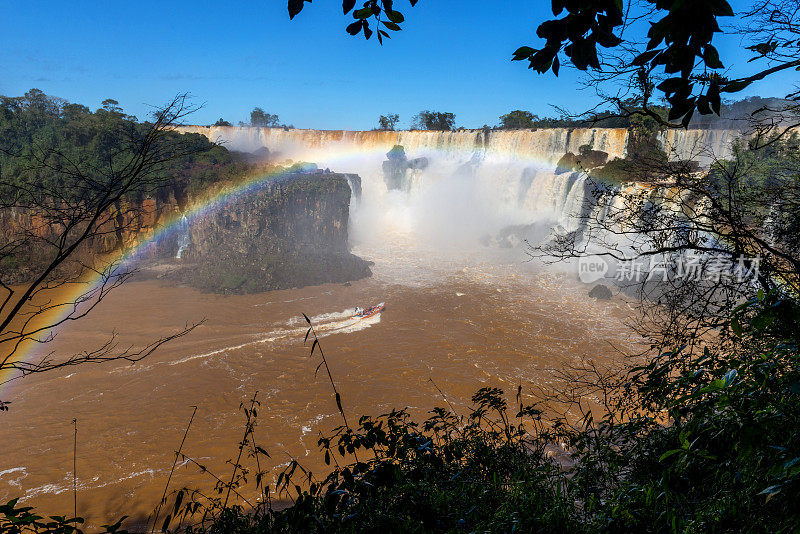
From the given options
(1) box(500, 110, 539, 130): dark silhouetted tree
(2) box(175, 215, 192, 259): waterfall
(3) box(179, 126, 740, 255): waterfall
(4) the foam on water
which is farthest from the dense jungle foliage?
(1) box(500, 110, 539, 130): dark silhouetted tree

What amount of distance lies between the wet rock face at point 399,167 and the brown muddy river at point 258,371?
723 inches

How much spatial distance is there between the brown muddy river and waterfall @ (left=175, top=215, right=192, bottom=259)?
573 cm

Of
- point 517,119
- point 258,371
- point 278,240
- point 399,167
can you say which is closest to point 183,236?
Result: point 278,240

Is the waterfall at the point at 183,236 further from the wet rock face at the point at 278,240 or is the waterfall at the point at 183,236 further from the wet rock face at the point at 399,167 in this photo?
the wet rock face at the point at 399,167

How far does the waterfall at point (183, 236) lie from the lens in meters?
26.9

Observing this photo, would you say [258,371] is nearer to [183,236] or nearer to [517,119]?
[183,236]

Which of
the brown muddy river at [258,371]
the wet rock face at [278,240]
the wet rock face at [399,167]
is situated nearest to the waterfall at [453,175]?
the wet rock face at [399,167]

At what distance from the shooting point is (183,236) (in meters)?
27.8

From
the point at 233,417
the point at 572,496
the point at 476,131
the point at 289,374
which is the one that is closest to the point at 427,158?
the point at 476,131

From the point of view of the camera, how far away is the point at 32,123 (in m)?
34.0

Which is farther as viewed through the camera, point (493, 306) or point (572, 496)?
point (493, 306)

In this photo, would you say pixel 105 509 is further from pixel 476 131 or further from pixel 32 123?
pixel 32 123

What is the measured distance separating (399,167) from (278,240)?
17.3 m

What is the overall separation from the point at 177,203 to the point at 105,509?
79.0 ft
